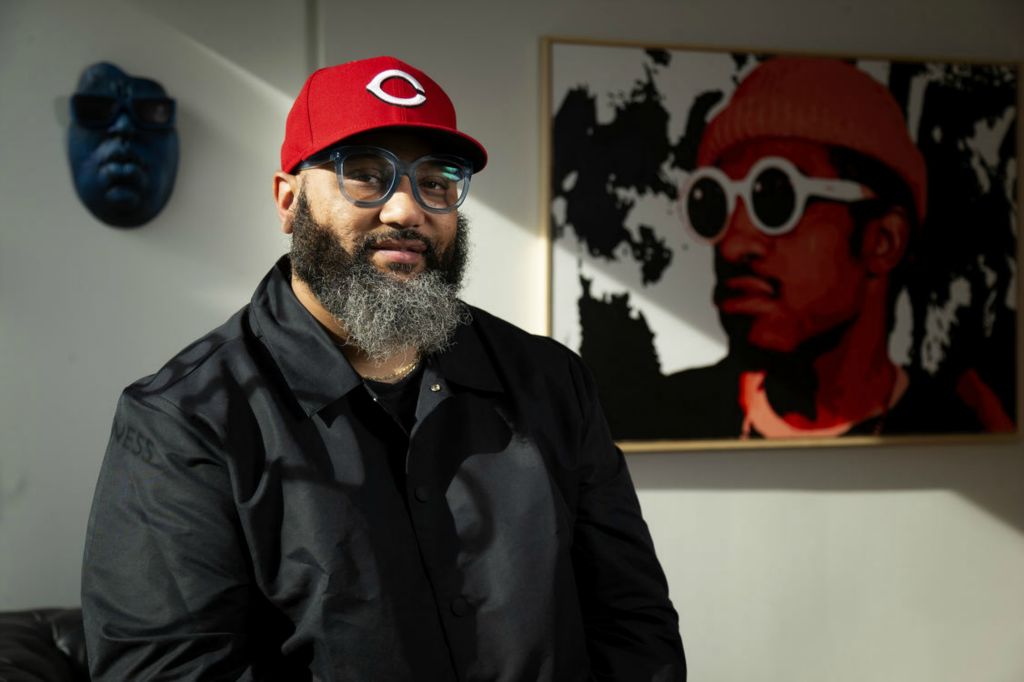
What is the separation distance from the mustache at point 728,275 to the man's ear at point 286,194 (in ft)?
5.40

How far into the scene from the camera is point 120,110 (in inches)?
99.5

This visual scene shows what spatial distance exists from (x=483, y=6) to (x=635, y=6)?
0.48 m

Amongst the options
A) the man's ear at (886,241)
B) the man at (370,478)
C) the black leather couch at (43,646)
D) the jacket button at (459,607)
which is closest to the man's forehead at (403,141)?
the man at (370,478)

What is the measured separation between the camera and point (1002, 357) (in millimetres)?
3113

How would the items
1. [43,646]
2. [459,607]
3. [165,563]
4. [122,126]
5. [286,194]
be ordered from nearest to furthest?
1. [165,563]
2. [459,607]
3. [286,194]
4. [43,646]
5. [122,126]

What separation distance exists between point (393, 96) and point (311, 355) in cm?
44

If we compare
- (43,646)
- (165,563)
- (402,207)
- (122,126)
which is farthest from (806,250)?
(43,646)

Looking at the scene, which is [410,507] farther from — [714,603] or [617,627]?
[714,603]

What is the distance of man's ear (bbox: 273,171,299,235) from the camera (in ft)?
5.31

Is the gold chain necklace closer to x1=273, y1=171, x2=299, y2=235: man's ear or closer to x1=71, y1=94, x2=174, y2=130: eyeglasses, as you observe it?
x1=273, y1=171, x2=299, y2=235: man's ear

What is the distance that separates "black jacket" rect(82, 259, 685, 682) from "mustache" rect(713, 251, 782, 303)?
4.76 feet

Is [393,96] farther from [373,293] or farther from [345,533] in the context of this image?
[345,533]

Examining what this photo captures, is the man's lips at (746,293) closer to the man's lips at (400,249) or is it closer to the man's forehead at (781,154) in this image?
the man's forehead at (781,154)

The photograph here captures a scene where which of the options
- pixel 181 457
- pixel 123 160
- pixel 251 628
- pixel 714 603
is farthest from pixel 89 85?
pixel 714 603
